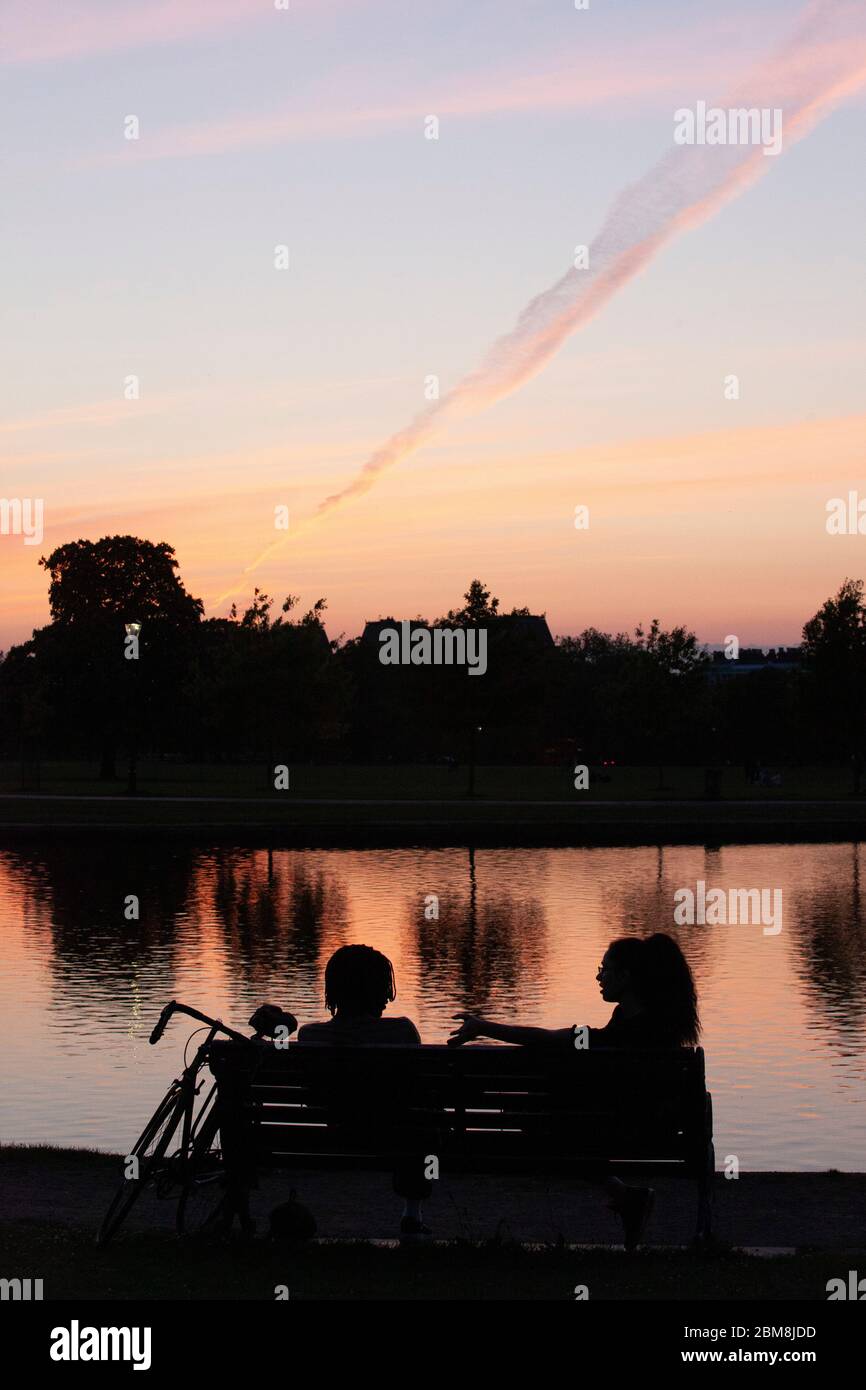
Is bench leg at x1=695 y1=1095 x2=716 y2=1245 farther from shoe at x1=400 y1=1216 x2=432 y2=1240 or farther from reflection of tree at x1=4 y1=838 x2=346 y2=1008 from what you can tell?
reflection of tree at x1=4 y1=838 x2=346 y2=1008

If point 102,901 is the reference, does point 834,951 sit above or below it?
below

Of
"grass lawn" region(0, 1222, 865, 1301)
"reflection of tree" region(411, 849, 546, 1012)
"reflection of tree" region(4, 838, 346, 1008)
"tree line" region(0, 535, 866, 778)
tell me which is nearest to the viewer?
"grass lawn" region(0, 1222, 865, 1301)

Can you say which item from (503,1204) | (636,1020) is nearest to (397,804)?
(503,1204)

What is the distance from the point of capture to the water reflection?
11992 millimetres

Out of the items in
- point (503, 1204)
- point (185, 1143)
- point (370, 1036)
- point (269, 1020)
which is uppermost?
point (269, 1020)

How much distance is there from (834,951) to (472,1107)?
42.8 feet

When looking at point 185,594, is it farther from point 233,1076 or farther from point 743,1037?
point 233,1076

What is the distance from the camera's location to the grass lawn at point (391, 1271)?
21.2ft

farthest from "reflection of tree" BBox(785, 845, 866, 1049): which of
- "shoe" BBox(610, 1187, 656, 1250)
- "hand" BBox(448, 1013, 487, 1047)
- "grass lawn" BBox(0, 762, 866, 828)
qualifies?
"grass lawn" BBox(0, 762, 866, 828)

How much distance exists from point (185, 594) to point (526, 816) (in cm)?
4377

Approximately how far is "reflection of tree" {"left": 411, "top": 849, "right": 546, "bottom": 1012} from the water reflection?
0.13ft

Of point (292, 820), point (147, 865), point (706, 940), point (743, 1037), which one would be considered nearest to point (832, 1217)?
point (743, 1037)

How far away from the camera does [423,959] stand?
61.7 ft

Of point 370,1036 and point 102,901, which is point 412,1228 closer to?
point 370,1036
